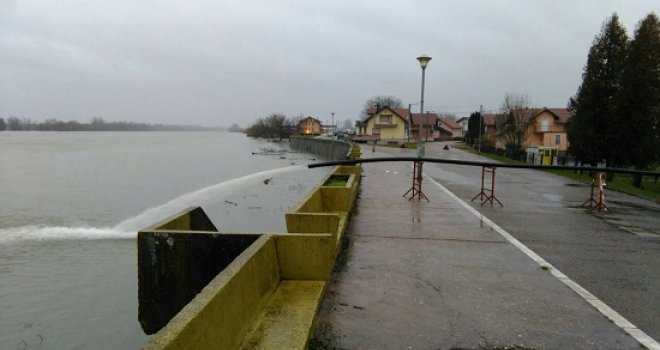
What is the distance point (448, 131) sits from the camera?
120 metres

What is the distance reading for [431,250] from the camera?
8633 mm

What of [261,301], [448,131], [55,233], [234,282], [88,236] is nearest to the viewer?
[234,282]

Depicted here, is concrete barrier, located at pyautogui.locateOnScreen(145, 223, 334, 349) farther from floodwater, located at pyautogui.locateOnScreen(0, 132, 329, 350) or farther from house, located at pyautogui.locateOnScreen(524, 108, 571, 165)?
house, located at pyautogui.locateOnScreen(524, 108, 571, 165)

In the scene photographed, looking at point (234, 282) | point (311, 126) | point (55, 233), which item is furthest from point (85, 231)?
point (311, 126)

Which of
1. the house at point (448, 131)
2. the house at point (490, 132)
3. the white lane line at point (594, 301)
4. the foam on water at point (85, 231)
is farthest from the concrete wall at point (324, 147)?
the white lane line at point (594, 301)

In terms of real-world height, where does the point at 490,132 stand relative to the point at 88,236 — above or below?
above

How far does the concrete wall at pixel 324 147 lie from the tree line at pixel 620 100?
68.7 feet

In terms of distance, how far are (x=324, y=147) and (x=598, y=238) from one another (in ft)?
202

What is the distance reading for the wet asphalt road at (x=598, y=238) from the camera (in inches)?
262

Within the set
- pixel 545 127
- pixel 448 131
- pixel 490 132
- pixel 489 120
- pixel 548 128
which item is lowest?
pixel 490 132

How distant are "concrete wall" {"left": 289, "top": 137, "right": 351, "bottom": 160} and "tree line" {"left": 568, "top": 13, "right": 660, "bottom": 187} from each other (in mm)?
20952

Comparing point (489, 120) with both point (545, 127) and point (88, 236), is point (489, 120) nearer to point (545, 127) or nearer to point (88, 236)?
point (545, 127)

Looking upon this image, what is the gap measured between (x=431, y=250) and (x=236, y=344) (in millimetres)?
5268

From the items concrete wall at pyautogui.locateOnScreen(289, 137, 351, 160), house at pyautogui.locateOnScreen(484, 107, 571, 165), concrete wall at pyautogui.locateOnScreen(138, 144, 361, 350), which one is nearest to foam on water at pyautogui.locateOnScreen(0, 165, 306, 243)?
concrete wall at pyautogui.locateOnScreen(138, 144, 361, 350)
